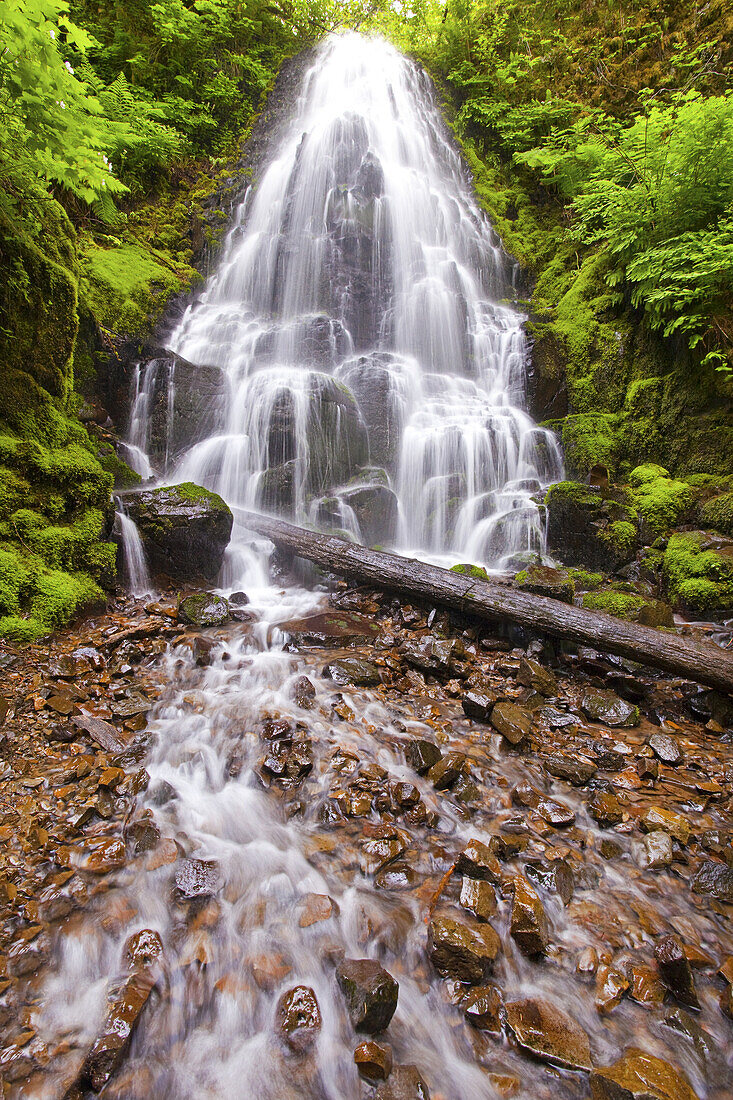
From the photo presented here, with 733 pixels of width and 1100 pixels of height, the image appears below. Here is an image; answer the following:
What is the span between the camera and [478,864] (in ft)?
8.59

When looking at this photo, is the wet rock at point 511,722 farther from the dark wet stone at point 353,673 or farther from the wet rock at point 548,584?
the wet rock at point 548,584

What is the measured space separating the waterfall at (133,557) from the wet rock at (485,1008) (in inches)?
215

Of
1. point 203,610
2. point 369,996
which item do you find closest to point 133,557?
point 203,610

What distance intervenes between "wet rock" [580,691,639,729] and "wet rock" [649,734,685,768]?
0.32 m

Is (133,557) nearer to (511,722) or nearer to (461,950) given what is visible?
(511,722)

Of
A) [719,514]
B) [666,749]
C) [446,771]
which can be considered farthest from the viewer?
[719,514]

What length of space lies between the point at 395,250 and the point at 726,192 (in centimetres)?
948

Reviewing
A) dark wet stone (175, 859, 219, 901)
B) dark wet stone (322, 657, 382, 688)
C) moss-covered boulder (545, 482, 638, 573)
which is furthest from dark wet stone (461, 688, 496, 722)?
moss-covered boulder (545, 482, 638, 573)

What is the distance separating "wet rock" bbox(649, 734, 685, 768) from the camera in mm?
3650

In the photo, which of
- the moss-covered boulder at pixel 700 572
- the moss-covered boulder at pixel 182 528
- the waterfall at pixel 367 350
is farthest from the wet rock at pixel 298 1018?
the waterfall at pixel 367 350

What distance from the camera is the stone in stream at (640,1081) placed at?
5.58 feet

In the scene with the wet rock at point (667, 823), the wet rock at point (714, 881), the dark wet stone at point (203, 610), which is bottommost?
the wet rock at point (714, 881)

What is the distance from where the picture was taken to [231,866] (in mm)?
2674

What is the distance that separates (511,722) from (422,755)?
0.96 meters
